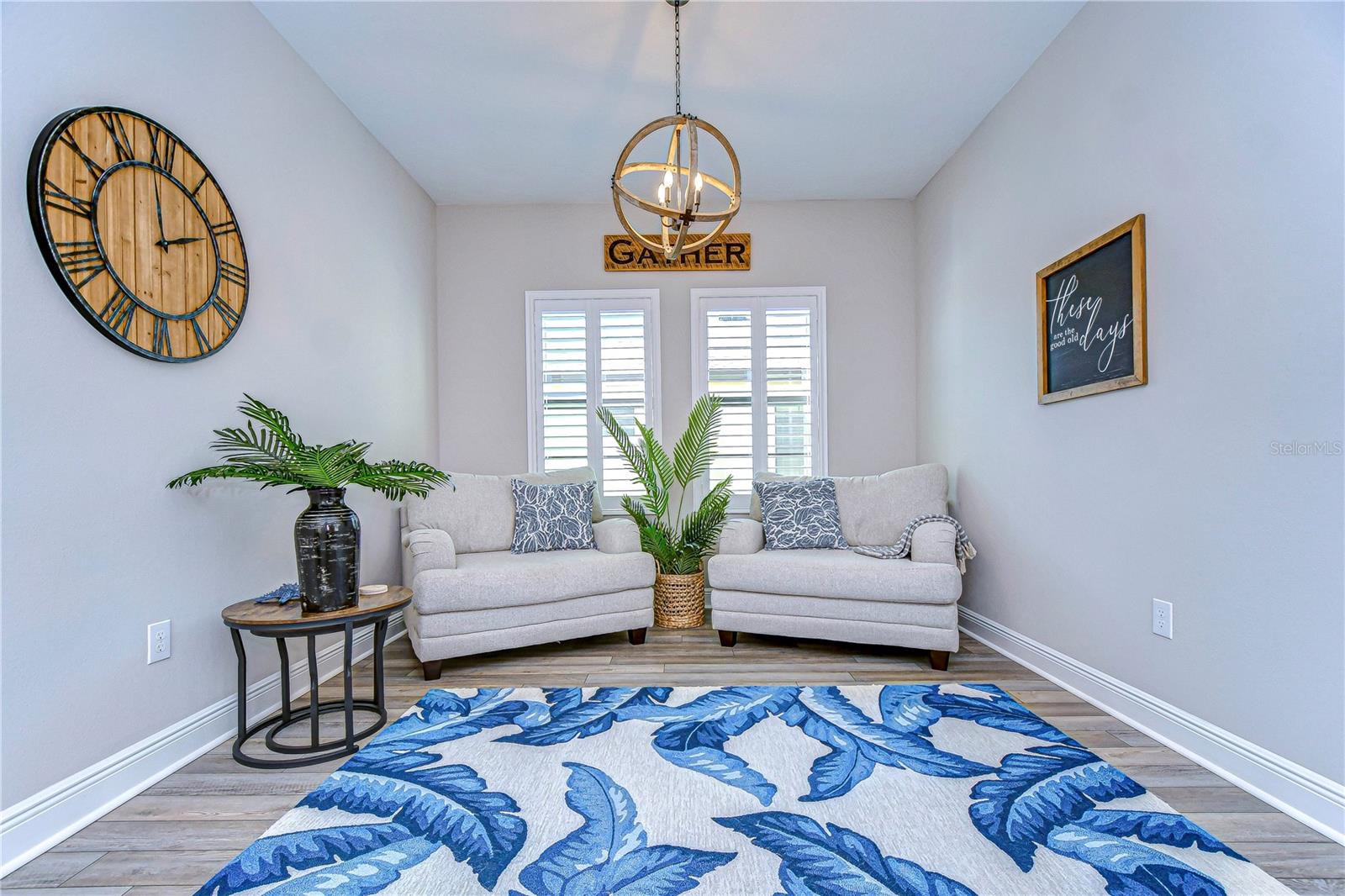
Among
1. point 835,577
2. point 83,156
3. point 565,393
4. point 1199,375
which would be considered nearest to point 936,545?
point 835,577

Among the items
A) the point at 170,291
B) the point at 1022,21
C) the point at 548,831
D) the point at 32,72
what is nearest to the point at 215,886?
the point at 548,831

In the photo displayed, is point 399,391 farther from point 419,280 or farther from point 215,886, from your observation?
point 215,886

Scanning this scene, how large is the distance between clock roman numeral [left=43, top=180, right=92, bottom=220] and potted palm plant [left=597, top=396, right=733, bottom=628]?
8.52ft

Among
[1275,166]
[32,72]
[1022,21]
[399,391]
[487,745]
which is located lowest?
[487,745]

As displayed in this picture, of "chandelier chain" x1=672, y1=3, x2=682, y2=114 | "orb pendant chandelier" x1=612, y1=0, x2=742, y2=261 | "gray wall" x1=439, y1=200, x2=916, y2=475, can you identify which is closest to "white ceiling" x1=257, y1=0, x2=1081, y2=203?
"chandelier chain" x1=672, y1=3, x2=682, y2=114

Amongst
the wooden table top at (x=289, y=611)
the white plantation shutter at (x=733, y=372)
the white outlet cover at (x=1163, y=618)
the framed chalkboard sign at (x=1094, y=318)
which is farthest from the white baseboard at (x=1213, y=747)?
the wooden table top at (x=289, y=611)

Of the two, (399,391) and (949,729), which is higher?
(399,391)

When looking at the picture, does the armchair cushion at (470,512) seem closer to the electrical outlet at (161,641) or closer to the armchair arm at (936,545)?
the electrical outlet at (161,641)

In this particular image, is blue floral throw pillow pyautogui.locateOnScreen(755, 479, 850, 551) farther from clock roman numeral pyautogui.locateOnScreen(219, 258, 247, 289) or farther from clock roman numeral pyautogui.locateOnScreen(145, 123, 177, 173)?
clock roman numeral pyautogui.locateOnScreen(145, 123, 177, 173)

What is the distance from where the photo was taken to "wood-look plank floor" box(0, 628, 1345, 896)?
1509 mm

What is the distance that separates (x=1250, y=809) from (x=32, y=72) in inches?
147

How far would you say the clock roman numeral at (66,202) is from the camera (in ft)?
5.52

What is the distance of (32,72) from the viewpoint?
1.68 meters

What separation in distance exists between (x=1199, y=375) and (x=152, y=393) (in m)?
3.25
